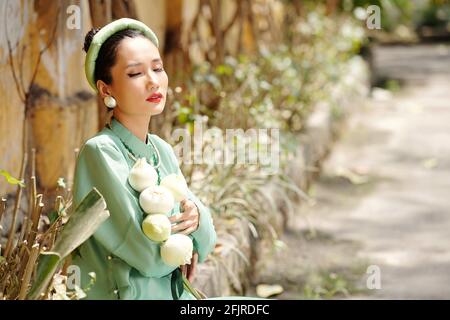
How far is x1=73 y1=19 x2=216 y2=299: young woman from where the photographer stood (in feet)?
8.55

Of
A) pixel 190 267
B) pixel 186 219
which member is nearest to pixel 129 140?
pixel 186 219

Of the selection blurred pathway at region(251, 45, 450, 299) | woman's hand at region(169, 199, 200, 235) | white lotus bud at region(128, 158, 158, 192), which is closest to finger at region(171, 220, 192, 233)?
woman's hand at region(169, 199, 200, 235)

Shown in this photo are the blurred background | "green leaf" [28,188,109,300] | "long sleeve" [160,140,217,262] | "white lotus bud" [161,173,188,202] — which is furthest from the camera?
the blurred background

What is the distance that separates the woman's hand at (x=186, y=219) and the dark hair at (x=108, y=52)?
424 millimetres

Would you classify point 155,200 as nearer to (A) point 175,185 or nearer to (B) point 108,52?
(A) point 175,185

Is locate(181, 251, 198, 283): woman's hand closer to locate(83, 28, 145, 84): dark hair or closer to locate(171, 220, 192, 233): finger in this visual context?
locate(171, 220, 192, 233): finger

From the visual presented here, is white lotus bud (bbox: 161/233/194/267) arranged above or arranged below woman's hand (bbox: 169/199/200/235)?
below

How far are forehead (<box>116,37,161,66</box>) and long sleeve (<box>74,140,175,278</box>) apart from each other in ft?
0.81

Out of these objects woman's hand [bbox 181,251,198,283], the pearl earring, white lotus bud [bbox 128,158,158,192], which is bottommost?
woman's hand [bbox 181,251,198,283]

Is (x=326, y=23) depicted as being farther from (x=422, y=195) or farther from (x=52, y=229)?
(x=52, y=229)

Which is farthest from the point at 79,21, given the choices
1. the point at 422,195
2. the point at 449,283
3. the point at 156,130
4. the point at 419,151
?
the point at 419,151

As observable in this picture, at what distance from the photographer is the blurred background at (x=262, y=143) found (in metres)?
3.98

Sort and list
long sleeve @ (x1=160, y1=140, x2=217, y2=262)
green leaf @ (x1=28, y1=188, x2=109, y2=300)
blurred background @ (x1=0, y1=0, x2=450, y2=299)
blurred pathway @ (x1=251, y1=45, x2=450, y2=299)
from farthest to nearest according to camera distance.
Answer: blurred pathway @ (x1=251, y1=45, x2=450, y2=299)
blurred background @ (x1=0, y1=0, x2=450, y2=299)
long sleeve @ (x1=160, y1=140, x2=217, y2=262)
green leaf @ (x1=28, y1=188, x2=109, y2=300)
